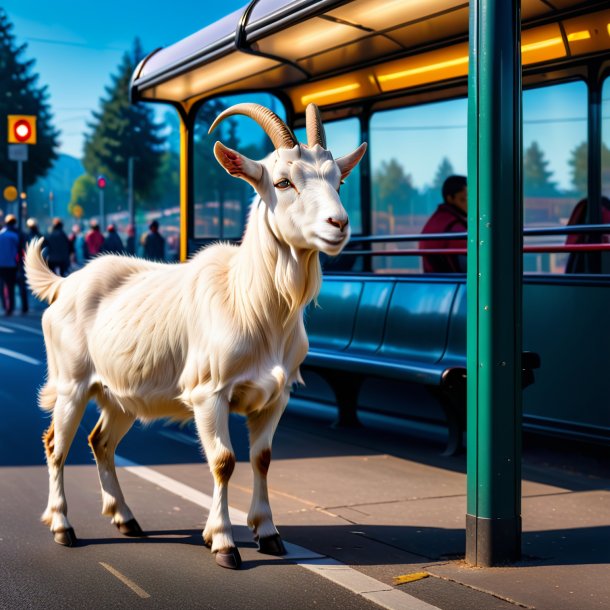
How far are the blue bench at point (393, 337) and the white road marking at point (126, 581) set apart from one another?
309 centimetres

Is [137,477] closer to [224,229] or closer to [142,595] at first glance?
[142,595]

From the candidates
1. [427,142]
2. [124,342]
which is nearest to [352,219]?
[427,142]

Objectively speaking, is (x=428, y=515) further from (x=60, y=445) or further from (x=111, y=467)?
(x=60, y=445)

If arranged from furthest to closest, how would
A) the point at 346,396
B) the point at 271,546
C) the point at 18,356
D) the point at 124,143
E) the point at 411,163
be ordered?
the point at 124,143
the point at 18,356
the point at 411,163
the point at 346,396
the point at 271,546

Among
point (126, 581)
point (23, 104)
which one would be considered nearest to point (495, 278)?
point (126, 581)

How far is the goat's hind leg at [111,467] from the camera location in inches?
228

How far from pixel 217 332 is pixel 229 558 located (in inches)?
40.7

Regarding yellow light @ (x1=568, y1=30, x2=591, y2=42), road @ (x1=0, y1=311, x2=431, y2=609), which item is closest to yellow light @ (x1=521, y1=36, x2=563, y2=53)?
yellow light @ (x1=568, y1=30, x2=591, y2=42)

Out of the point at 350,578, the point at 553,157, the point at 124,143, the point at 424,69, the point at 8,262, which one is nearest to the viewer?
the point at 350,578

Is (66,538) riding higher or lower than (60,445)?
lower

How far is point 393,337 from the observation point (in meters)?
8.97

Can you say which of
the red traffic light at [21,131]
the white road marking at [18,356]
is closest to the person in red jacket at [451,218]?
the white road marking at [18,356]

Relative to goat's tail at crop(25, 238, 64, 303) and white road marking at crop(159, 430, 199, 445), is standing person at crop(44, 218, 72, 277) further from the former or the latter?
goat's tail at crop(25, 238, 64, 303)

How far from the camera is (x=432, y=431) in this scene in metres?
9.28
